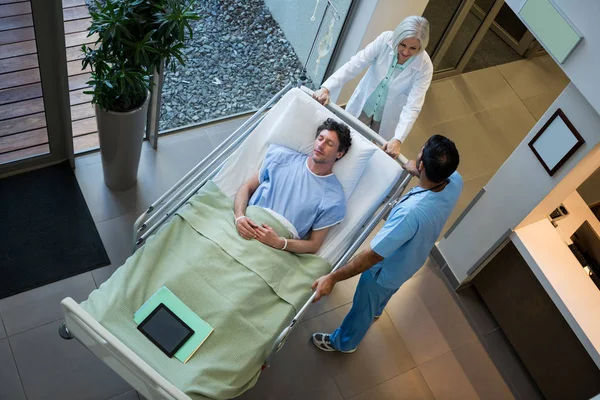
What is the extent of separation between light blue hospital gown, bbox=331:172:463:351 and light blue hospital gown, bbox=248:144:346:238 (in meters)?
0.36

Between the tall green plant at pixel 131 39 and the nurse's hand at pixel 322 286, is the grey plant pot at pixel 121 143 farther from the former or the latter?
the nurse's hand at pixel 322 286

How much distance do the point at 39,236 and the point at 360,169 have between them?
5.98 feet

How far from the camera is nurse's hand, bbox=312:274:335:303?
2.77 m

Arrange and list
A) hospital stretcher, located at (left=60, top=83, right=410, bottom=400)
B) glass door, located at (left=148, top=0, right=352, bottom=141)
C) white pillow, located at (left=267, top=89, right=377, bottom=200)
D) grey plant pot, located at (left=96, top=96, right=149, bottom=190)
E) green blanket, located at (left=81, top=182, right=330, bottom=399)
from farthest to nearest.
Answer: glass door, located at (left=148, top=0, right=352, bottom=141) < grey plant pot, located at (left=96, top=96, right=149, bottom=190) < white pillow, located at (left=267, top=89, right=377, bottom=200) < hospital stretcher, located at (left=60, top=83, right=410, bottom=400) < green blanket, located at (left=81, top=182, right=330, bottom=399)

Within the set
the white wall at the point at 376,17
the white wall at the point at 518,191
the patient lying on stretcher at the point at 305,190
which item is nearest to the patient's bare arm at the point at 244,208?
the patient lying on stretcher at the point at 305,190

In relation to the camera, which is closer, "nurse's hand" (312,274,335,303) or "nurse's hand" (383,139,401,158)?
"nurse's hand" (312,274,335,303)

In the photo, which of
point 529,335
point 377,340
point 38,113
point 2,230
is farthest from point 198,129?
point 529,335

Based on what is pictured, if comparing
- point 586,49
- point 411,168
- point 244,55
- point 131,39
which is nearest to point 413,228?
point 411,168

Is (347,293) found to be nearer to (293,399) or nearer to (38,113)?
(293,399)

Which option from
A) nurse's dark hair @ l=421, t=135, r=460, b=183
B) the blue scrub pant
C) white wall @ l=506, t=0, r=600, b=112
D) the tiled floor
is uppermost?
white wall @ l=506, t=0, r=600, b=112

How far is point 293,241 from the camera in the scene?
2.96 m

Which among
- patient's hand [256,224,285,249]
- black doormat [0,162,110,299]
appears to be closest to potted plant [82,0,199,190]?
black doormat [0,162,110,299]

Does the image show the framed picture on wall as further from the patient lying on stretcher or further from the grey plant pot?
the grey plant pot

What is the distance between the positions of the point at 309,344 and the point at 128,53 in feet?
6.01
